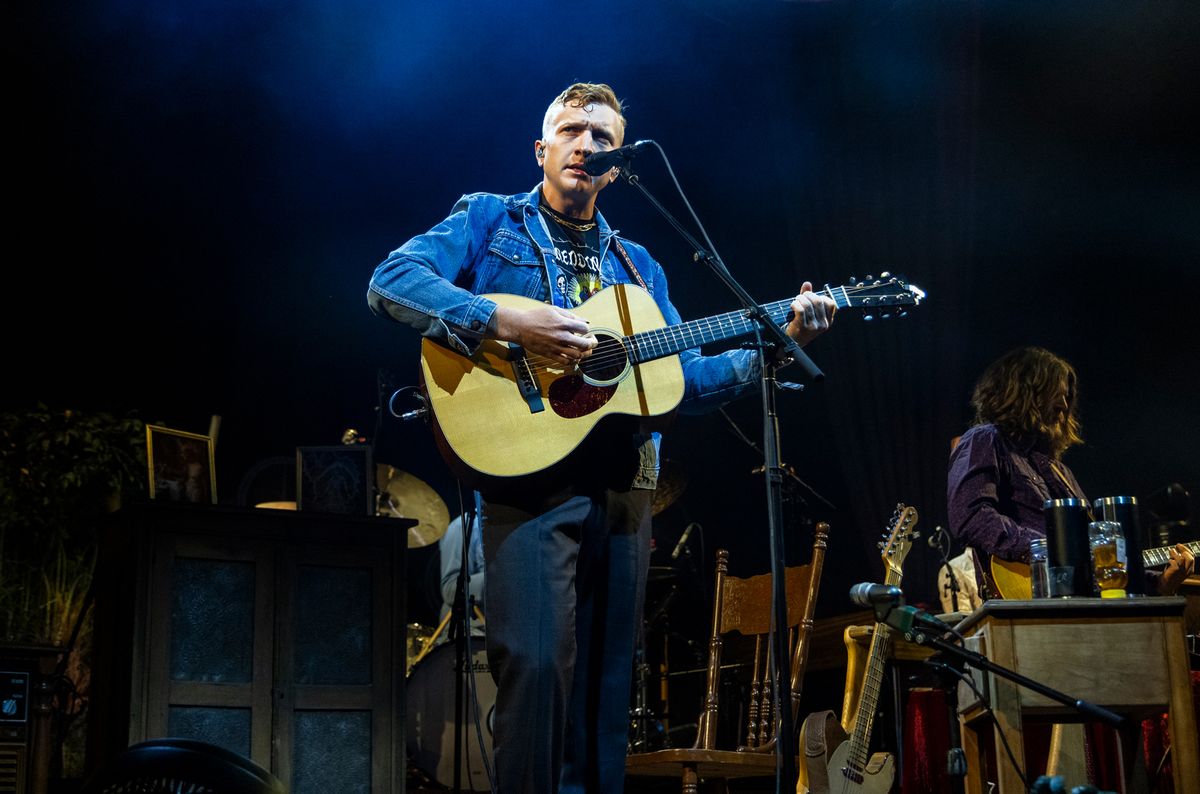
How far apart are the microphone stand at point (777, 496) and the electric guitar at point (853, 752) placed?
6.25 ft

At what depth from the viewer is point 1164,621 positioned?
9.30 feet

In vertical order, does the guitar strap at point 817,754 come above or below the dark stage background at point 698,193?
below

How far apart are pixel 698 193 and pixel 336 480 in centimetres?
300

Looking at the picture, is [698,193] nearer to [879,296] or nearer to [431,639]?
[431,639]

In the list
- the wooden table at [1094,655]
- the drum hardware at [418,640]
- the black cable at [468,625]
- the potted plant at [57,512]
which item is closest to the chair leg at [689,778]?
the black cable at [468,625]

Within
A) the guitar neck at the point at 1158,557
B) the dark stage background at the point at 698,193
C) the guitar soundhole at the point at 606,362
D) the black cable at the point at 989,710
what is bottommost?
the black cable at the point at 989,710

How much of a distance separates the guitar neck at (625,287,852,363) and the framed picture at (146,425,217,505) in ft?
8.29

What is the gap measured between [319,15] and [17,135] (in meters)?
1.82

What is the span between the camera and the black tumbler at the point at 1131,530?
300 cm

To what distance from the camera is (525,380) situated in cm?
285

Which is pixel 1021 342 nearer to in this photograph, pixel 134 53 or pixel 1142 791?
pixel 1142 791

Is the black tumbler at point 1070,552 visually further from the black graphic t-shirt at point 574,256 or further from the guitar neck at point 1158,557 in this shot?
the guitar neck at point 1158,557

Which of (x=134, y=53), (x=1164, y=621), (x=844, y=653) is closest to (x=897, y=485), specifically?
(x=844, y=653)

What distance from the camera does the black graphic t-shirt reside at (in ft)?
9.85
